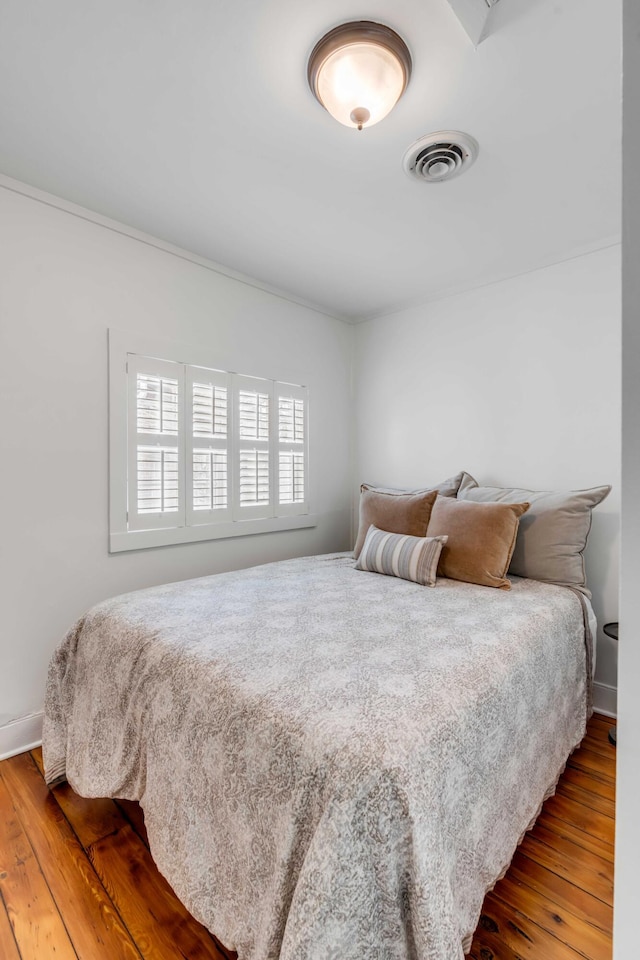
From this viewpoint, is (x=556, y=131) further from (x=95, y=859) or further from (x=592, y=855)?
(x=95, y=859)

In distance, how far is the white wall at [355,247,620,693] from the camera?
7.96 ft

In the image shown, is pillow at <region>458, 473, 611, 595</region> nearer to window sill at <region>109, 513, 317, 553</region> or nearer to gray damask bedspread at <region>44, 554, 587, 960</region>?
gray damask bedspread at <region>44, 554, 587, 960</region>

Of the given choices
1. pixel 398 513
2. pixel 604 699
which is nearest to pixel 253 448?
pixel 398 513

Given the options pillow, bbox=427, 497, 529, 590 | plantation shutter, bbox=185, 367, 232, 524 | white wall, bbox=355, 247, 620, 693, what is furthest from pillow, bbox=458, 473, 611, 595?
plantation shutter, bbox=185, 367, 232, 524

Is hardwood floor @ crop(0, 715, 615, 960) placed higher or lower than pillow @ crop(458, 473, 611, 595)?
lower

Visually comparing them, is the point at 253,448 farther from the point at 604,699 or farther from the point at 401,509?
the point at 604,699

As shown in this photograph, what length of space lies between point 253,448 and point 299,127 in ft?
5.79

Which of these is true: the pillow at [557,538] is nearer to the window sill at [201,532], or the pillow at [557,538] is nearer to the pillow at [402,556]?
the pillow at [402,556]

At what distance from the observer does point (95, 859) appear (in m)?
1.46

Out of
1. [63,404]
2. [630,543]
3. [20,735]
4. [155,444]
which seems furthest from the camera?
[155,444]

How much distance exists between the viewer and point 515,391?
2773 millimetres

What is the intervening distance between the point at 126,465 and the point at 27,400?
53 centimetres

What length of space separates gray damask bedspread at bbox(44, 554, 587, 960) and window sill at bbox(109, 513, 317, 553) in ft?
1.93

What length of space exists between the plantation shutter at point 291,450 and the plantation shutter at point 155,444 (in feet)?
2.50
